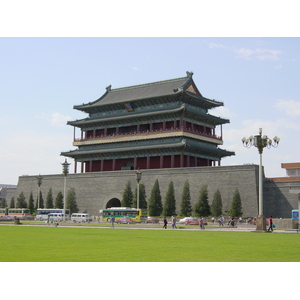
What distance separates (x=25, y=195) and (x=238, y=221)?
3966cm

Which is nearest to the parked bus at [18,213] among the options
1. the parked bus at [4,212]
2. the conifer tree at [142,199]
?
the parked bus at [4,212]

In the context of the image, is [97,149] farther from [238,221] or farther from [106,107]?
[238,221]

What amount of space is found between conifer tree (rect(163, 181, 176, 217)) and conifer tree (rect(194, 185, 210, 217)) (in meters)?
3.56

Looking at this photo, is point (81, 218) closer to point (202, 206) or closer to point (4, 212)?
point (202, 206)

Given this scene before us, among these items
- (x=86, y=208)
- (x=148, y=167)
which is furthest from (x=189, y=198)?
(x=86, y=208)

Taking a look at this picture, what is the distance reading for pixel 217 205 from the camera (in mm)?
56188

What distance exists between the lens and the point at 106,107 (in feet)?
252

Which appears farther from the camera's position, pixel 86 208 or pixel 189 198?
pixel 86 208

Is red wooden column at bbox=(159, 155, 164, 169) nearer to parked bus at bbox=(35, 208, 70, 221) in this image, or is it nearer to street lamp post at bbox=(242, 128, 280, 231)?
parked bus at bbox=(35, 208, 70, 221)

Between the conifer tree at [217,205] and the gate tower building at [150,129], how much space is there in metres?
9.95

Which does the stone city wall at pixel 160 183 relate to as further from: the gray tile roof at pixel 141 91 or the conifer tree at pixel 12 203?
the gray tile roof at pixel 141 91

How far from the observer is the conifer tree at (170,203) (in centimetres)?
5944

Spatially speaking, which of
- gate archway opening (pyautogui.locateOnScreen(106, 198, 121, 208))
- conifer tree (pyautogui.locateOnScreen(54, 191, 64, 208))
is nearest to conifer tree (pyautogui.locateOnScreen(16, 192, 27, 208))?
conifer tree (pyautogui.locateOnScreen(54, 191, 64, 208))

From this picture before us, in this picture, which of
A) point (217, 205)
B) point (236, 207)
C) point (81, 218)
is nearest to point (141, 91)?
point (81, 218)
